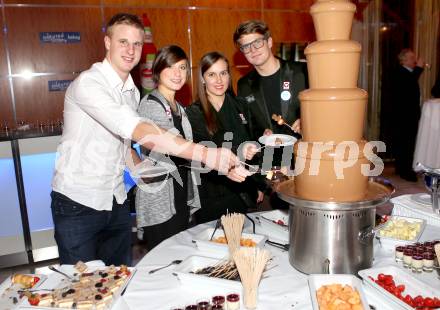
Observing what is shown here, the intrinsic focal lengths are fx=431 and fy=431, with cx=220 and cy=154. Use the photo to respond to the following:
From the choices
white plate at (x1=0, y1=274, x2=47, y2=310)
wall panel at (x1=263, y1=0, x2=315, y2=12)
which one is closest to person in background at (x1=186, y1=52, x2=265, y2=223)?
white plate at (x1=0, y1=274, x2=47, y2=310)

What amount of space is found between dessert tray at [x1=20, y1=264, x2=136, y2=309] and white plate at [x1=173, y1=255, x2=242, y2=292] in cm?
20

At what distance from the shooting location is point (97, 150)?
2121 millimetres

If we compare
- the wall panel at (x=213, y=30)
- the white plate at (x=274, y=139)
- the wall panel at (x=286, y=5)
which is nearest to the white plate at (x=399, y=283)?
the white plate at (x=274, y=139)

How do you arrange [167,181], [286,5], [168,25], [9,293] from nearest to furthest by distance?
[9,293] → [167,181] → [168,25] → [286,5]

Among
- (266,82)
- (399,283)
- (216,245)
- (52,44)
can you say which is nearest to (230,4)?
(52,44)

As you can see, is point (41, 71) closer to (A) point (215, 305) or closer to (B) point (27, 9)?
(B) point (27, 9)

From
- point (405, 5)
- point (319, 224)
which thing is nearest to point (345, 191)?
point (319, 224)

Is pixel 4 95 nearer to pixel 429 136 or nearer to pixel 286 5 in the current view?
pixel 286 5

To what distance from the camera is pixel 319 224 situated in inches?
61.6

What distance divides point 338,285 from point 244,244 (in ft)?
1.61

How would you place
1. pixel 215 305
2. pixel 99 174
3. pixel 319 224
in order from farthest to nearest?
Answer: pixel 99 174
pixel 319 224
pixel 215 305

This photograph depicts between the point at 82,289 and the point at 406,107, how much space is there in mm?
5898

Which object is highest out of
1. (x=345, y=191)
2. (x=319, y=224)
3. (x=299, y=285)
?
(x=345, y=191)

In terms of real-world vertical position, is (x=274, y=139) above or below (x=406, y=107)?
above
